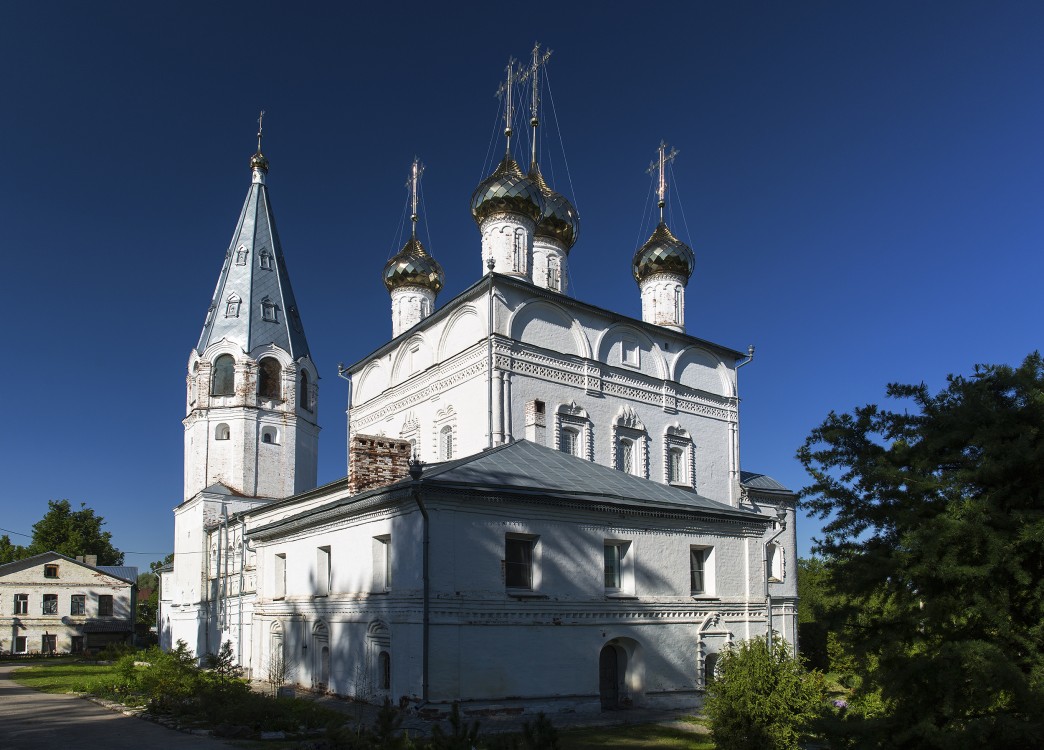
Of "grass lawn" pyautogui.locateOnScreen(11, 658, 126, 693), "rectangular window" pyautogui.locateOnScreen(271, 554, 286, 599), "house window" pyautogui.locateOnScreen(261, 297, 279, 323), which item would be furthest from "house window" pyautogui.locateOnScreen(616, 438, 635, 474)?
"house window" pyautogui.locateOnScreen(261, 297, 279, 323)

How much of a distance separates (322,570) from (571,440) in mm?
6439

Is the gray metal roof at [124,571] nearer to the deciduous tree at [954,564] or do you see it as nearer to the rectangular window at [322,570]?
the rectangular window at [322,570]

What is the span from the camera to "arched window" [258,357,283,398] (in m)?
26.8

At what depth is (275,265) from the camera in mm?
28766

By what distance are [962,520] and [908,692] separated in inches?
59.2

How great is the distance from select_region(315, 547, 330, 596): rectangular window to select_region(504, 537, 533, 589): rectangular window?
386cm

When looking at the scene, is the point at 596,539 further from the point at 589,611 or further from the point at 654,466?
the point at 654,466

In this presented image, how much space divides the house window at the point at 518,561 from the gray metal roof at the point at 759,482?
11830 millimetres

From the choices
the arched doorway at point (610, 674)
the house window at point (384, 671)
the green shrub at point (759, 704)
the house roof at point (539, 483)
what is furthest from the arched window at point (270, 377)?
the green shrub at point (759, 704)

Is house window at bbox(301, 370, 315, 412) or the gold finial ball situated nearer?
house window at bbox(301, 370, 315, 412)

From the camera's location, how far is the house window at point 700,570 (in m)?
14.9

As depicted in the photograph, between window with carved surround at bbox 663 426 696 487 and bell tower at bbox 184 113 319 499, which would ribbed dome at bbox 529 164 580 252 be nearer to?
window with carved surround at bbox 663 426 696 487

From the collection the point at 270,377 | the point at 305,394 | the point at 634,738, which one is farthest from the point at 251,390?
the point at 634,738

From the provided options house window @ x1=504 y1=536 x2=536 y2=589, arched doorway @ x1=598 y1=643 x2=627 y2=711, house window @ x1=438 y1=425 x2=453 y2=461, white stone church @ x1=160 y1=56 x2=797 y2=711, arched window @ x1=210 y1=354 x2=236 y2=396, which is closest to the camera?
white stone church @ x1=160 y1=56 x2=797 y2=711
